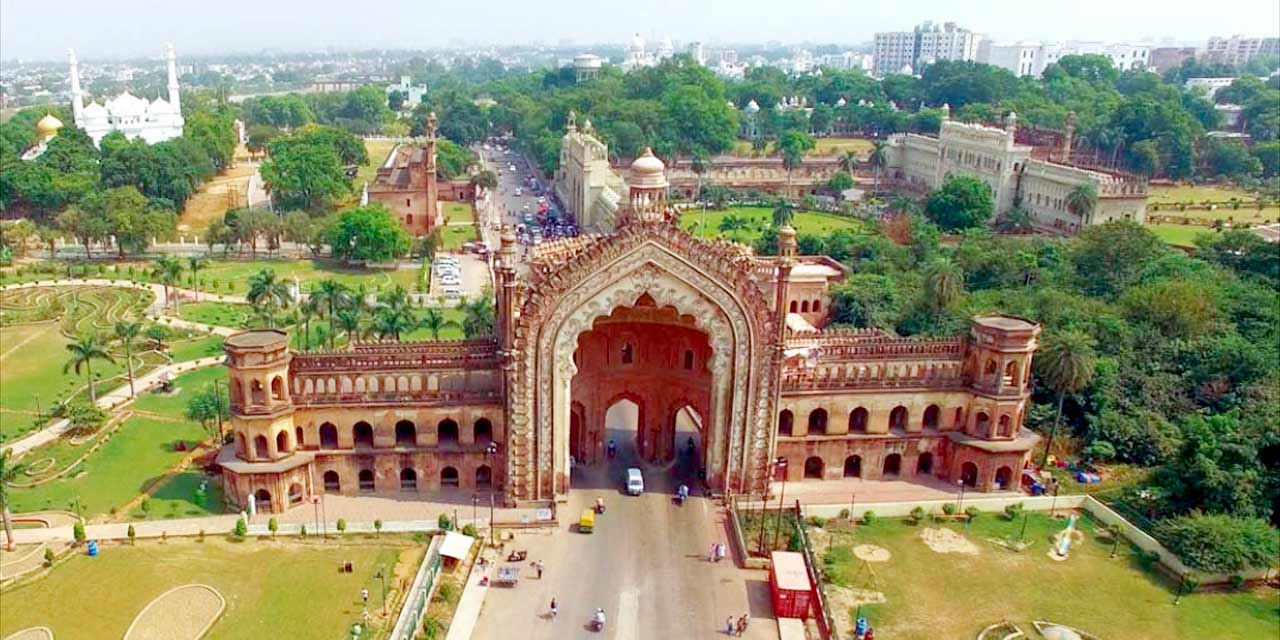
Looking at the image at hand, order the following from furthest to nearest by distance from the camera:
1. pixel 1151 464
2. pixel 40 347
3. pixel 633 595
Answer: pixel 40 347
pixel 1151 464
pixel 633 595

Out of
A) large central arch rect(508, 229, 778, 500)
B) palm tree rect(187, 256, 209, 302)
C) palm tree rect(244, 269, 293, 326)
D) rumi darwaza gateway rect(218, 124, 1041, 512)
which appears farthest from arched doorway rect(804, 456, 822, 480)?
palm tree rect(187, 256, 209, 302)

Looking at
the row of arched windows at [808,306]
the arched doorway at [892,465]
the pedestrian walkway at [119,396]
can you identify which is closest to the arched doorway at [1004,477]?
the arched doorway at [892,465]

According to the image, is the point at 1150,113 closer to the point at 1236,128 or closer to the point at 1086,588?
the point at 1236,128

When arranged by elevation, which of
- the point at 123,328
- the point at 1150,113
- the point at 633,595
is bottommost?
the point at 633,595

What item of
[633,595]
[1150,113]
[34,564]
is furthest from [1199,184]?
[34,564]

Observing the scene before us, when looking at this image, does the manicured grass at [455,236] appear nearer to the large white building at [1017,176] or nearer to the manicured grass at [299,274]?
the manicured grass at [299,274]

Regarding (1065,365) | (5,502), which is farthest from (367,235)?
(1065,365)

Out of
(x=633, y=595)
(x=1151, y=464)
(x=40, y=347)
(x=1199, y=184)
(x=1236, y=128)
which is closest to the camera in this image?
(x=633, y=595)

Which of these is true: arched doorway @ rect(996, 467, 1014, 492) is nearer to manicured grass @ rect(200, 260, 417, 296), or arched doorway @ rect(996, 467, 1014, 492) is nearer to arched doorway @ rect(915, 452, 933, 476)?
arched doorway @ rect(915, 452, 933, 476)
